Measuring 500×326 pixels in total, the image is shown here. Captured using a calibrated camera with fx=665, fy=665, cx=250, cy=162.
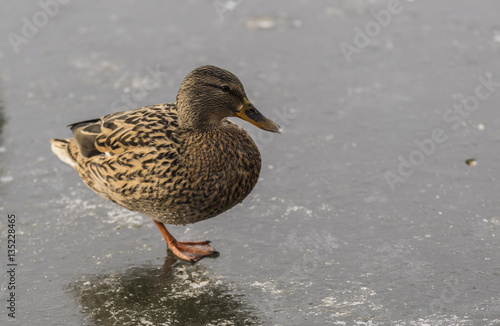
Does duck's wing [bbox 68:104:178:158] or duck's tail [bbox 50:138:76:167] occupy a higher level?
duck's wing [bbox 68:104:178:158]

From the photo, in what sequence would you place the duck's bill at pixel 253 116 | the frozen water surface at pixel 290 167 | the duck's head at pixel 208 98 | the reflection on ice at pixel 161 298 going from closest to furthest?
the reflection on ice at pixel 161 298 < the frozen water surface at pixel 290 167 < the duck's head at pixel 208 98 < the duck's bill at pixel 253 116

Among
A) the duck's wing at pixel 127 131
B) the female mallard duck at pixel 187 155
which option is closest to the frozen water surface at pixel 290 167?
the female mallard duck at pixel 187 155

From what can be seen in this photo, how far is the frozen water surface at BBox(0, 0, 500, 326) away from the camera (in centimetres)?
380

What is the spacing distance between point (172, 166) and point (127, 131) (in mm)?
411

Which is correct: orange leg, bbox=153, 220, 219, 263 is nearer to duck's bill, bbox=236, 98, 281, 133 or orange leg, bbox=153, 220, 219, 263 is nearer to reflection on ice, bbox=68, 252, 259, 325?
reflection on ice, bbox=68, 252, 259, 325

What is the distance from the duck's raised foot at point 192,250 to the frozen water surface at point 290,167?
0.07 meters

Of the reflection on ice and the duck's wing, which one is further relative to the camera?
the duck's wing

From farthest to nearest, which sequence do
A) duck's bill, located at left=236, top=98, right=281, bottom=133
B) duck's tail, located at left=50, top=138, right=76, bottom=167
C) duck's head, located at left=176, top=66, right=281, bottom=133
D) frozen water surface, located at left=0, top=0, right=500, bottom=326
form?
duck's tail, located at left=50, top=138, right=76, bottom=167 < duck's bill, located at left=236, top=98, right=281, bottom=133 < duck's head, located at left=176, top=66, right=281, bottom=133 < frozen water surface, located at left=0, top=0, right=500, bottom=326

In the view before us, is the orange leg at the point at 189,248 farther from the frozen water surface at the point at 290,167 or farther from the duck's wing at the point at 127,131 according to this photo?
the duck's wing at the point at 127,131

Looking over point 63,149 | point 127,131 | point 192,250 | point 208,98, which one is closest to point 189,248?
point 192,250

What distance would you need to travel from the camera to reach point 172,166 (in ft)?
12.6

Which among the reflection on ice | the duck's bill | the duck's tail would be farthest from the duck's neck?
the duck's tail

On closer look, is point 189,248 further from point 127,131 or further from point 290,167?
point 290,167

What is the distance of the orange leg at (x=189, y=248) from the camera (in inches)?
163
